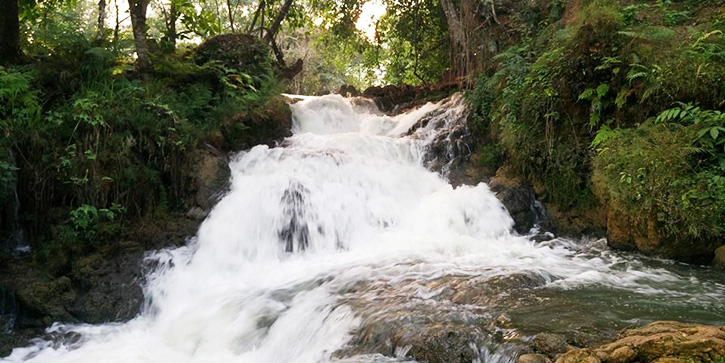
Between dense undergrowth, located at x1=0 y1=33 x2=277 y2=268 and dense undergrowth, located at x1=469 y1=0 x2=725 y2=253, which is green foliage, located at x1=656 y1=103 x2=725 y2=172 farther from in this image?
Result: dense undergrowth, located at x1=0 y1=33 x2=277 y2=268

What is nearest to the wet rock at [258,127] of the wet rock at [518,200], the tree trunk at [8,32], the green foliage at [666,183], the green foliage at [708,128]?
the tree trunk at [8,32]

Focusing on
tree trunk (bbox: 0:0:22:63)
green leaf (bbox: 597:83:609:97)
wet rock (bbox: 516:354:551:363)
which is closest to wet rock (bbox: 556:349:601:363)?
wet rock (bbox: 516:354:551:363)

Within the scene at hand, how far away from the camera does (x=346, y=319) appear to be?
425cm

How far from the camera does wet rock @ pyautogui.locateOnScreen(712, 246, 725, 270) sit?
17.4 ft

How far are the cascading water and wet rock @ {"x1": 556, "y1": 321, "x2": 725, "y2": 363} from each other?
65 centimetres

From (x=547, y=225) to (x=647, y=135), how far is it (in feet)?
6.82

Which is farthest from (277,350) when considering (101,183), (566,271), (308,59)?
(308,59)

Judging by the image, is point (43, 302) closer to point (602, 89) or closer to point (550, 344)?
point (550, 344)

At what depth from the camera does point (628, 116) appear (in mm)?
6676

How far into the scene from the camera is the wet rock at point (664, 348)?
2.57m

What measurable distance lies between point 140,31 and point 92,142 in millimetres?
2962

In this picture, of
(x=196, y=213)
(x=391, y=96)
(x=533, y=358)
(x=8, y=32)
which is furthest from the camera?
(x=391, y=96)

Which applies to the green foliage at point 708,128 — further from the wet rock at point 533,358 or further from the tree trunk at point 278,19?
the tree trunk at point 278,19

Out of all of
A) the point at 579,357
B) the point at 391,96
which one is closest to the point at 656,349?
the point at 579,357
